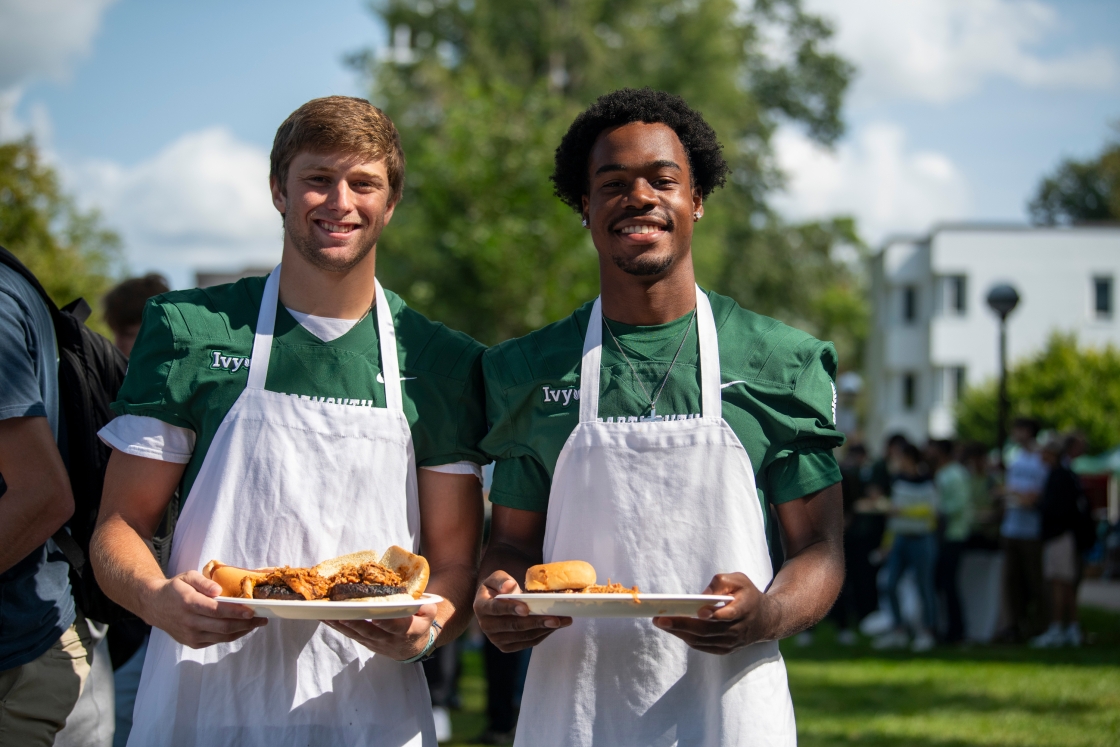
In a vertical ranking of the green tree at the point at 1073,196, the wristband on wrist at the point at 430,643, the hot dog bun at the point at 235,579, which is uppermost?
the green tree at the point at 1073,196

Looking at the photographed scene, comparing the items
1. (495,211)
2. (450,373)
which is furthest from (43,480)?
(495,211)

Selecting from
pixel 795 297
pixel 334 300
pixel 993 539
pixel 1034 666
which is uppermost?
pixel 795 297

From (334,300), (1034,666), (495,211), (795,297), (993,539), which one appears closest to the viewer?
(334,300)

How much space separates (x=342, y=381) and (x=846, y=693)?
7323mm

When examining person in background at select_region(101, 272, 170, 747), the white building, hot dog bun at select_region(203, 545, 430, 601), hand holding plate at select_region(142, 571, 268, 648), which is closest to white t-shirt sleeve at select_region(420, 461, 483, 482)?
hot dog bun at select_region(203, 545, 430, 601)

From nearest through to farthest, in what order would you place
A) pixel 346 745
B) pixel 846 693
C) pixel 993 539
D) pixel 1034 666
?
pixel 346 745 < pixel 846 693 < pixel 1034 666 < pixel 993 539

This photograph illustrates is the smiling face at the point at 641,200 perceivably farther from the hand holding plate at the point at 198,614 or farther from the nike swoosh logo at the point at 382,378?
the hand holding plate at the point at 198,614

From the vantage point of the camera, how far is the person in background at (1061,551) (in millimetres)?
11492

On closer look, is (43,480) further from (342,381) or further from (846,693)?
(846,693)

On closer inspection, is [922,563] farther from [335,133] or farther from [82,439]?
[335,133]

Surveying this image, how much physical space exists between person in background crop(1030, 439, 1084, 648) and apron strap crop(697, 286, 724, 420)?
10.1m

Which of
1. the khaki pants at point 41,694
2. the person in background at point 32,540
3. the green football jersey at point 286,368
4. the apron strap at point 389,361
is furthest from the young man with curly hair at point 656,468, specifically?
the khaki pants at point 41,694

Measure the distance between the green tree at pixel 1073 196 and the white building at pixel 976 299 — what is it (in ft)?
56.2

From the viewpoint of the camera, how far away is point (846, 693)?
9.03 m
